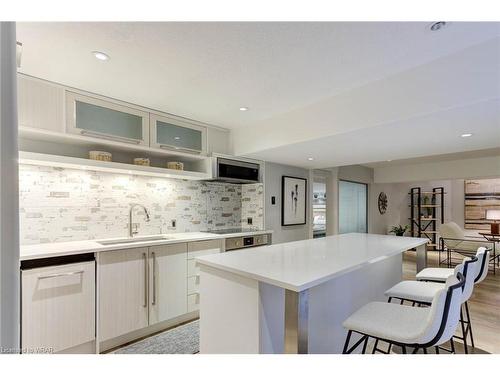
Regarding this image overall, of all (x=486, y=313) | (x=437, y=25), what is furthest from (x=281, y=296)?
(x=486, y=313)

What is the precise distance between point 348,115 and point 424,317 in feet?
5.24

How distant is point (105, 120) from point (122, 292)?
1.57 meters

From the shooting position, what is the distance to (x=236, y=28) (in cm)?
143

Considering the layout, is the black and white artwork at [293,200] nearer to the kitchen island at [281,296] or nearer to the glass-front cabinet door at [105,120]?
the kitchen island at [281,296]

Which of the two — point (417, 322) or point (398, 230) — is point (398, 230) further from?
point (417, 322)

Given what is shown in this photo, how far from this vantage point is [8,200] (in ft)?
1.26

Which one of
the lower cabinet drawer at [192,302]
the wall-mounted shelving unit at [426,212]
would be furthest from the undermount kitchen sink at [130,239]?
the wall-mounted shelving unit at [426,212]

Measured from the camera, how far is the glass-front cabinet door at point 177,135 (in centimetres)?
274

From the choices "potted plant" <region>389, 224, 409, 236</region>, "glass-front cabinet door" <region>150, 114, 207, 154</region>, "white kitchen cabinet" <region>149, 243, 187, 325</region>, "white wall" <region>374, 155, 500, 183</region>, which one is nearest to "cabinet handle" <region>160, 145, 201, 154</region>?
"glass-front cabinet door" <region>150, 114, 207, 154</region>

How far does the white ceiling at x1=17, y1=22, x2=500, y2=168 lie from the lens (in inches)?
58.2

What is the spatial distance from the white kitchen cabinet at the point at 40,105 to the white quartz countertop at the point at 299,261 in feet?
5.42

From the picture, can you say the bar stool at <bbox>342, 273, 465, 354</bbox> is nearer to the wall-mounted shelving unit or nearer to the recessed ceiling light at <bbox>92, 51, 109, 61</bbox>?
the recessed ceiling light at <bbox>92, 51, 109, 61</bbox>
